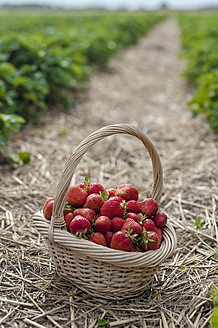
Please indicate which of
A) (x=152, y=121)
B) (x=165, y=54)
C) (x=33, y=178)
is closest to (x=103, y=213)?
(x=33, y=178)

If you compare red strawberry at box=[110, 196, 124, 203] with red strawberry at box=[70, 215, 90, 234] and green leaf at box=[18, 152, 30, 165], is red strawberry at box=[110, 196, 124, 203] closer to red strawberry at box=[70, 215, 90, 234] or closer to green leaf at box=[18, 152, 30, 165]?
red strawberry at box=[70, 215, 90, 234]

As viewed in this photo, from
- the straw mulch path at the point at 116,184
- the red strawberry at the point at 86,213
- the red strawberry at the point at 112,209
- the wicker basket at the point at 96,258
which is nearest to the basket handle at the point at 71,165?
the wicker basket at the point at 96,258

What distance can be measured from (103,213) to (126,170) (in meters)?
1.73

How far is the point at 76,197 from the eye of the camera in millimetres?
2012

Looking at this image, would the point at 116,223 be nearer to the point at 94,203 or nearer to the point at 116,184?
the point at 94,203

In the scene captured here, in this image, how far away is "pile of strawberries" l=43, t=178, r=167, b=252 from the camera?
1817mm

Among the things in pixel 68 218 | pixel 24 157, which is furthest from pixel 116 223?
pixel 24 157

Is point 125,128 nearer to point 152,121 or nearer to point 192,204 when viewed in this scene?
point 192,204

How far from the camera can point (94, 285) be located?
1861 mm

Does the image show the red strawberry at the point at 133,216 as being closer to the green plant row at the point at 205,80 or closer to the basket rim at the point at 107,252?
the basket rim at the point at 107,252

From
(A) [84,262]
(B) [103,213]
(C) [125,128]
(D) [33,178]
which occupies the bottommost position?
(D) [33,178]

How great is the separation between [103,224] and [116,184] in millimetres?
1446

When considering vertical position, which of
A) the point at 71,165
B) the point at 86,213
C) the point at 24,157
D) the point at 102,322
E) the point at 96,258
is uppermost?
the point at 71,165

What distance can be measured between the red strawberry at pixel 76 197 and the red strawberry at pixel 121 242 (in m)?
0.32
